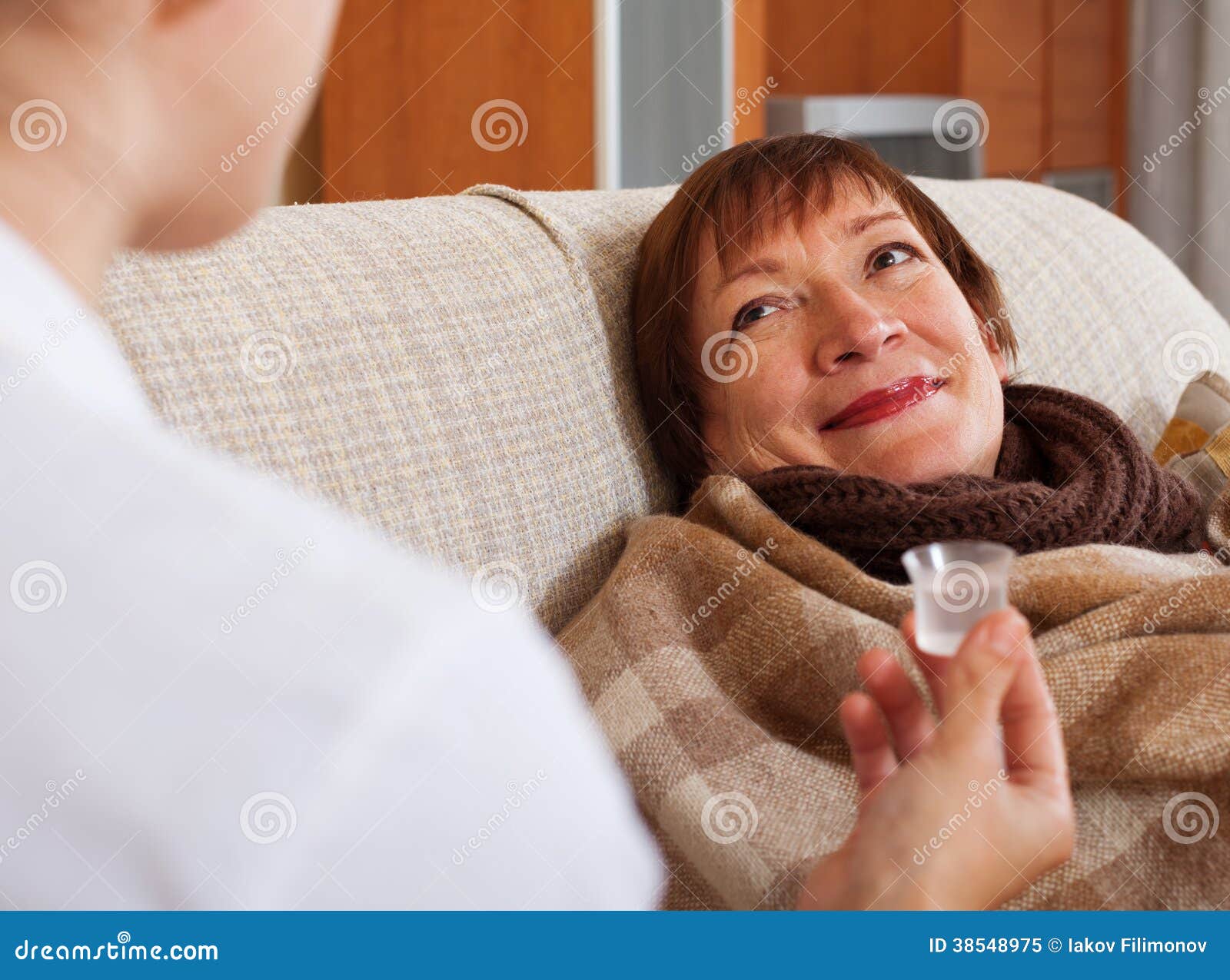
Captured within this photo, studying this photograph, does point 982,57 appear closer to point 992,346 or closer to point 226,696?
point 992,346

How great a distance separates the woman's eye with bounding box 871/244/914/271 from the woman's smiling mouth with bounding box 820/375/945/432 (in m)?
0.13

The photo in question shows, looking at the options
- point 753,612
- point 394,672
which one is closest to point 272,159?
point 394,672

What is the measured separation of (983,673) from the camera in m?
0.51

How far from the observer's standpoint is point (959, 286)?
1.39m

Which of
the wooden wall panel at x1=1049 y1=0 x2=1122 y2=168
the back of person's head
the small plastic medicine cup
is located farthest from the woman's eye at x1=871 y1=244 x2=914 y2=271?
the wooden wall panel at x1=1049 y1=0 x2=1122 y2=168

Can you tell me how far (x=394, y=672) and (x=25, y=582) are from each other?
9cm

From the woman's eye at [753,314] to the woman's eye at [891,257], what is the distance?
0.12m

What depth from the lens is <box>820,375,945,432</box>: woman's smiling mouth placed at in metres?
1.14

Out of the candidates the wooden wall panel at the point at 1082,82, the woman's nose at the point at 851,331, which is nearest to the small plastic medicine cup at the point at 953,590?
the woman's nose at the point at 851,331

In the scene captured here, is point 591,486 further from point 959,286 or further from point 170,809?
point 170,809

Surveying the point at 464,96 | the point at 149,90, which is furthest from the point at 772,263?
the point at 464,96

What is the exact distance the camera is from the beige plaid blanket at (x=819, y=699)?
2.71 feet

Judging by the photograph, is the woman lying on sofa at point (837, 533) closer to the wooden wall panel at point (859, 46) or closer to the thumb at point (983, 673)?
the thumb at point (983, 673)

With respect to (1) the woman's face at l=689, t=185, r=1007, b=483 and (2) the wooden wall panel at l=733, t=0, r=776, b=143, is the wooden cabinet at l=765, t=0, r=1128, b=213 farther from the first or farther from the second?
(1) the woman's face at l=689, t=185, r=1007, b=483
